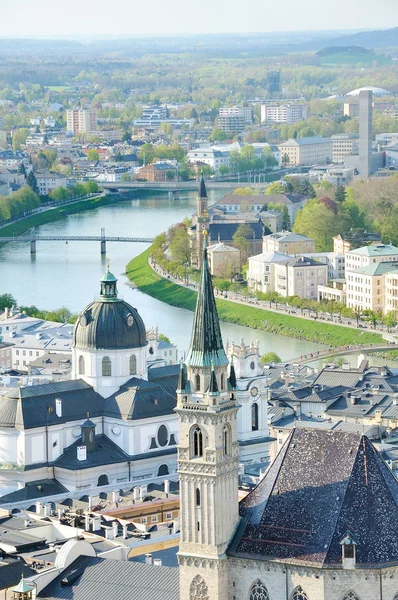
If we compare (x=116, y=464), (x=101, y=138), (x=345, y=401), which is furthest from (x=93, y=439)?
(x=101, y=138)

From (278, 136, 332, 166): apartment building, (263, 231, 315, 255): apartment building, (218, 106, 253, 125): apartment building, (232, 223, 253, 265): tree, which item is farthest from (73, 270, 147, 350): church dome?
(218, 106, 253, 125): apartment building

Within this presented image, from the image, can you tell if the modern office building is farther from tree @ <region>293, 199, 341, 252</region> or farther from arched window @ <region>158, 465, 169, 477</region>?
arched window @ <region>158, 465, 169, 477</region>

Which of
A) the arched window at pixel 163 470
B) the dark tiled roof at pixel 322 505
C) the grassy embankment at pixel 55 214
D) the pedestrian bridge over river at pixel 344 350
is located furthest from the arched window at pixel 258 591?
the grassy embankment at pixel 55 214

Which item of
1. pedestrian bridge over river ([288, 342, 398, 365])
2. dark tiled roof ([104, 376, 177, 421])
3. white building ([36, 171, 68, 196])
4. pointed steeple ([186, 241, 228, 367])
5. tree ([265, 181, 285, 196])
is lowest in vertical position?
white building ([36, 171, 68, 196])

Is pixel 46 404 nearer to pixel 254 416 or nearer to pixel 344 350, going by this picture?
pixel 254 416

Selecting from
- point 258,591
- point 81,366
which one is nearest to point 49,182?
point 81,366
